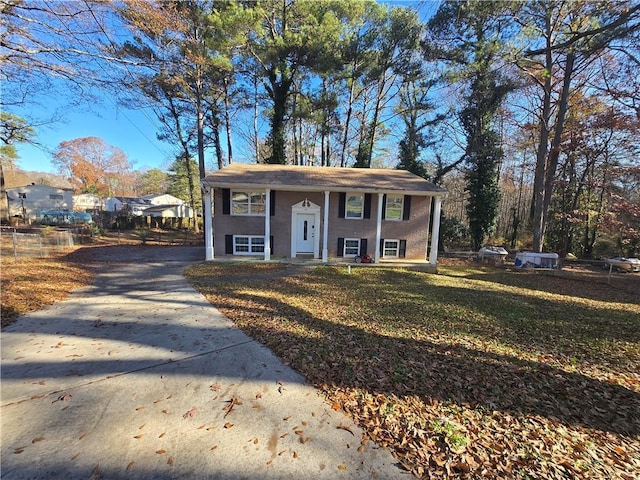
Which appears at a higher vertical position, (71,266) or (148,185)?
(148,185)

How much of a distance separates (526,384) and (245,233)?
11.8 metres

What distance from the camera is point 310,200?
13.7 m

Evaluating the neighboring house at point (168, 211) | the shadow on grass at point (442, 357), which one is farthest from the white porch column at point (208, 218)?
the neighboring house at point (168, 211)

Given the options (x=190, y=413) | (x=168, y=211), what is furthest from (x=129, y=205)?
(x=190, y=413)

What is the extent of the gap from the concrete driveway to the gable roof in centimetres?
838

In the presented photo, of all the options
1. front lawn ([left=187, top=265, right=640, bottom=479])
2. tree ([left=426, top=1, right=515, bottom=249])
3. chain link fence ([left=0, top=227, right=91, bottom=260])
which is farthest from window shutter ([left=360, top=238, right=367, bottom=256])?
chain link fence ([left=0, top=227, right=91, bottom=260])

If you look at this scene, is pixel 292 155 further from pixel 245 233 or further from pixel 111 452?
pixel 111 452

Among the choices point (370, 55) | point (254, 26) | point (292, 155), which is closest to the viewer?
point (254, 26)

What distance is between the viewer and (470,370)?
12.5ft

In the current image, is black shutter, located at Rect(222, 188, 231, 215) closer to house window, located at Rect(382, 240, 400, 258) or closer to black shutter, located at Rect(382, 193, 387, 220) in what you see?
black shutter, located at Rect(382, 193, 387, 220)

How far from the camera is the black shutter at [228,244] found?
13.4m

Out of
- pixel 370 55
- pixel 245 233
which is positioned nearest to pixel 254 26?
pixel 370 55

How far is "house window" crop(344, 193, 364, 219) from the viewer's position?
13.7 metres

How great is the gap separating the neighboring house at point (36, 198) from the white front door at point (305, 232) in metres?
34.6
